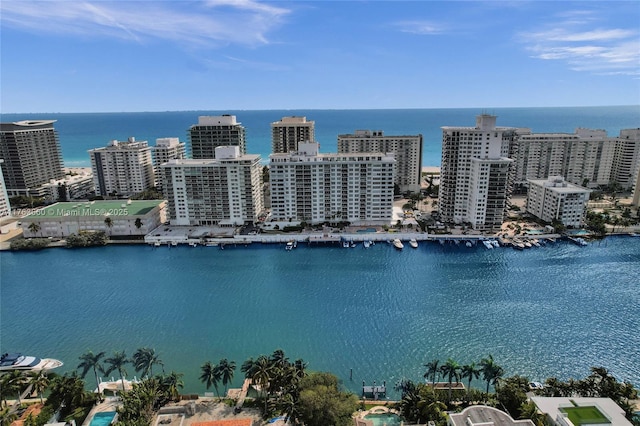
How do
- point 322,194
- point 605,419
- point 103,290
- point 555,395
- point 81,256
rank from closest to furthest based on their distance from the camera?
point 605,419
point 555,395
point 103,290
point 81,256
point 322,194

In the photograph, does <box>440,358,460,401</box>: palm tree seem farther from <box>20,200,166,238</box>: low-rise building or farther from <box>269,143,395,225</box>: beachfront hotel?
<box>20,200,166,238</box>: low-rise building

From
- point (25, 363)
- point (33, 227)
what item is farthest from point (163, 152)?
point (25, 363)

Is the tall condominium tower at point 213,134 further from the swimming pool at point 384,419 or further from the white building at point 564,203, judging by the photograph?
the swimming pool at point 384,419

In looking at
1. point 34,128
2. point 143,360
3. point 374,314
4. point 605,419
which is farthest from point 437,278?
point 34,128

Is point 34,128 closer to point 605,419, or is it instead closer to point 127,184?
point 127,184

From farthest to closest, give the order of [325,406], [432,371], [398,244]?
→ [398,244]
[432,371]
[325,406]

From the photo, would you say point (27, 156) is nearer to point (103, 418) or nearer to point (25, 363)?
point (25, 363)
